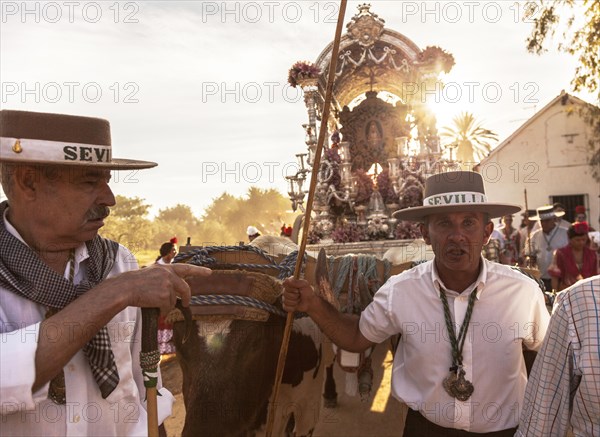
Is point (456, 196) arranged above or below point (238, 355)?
above

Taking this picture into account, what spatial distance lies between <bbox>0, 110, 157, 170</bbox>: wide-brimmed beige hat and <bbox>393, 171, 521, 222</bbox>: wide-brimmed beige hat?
1.91 metres

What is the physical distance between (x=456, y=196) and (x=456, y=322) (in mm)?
772

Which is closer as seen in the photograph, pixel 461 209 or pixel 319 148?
pixel 319 148

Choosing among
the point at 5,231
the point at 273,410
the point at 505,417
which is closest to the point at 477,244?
the point at 505,417

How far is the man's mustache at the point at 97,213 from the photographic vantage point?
190 cm

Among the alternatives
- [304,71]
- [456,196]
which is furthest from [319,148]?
[304,71]

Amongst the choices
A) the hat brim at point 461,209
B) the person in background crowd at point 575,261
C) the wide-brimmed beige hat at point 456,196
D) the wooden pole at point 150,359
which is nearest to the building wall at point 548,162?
the person in background crowd at point 575,261

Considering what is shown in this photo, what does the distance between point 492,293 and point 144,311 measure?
6.94 feet

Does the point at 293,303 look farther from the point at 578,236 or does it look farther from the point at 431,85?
the point at 431,85

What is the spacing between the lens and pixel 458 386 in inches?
109

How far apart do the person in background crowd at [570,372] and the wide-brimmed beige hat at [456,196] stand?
38.1 inches

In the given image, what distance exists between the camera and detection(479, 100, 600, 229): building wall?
85.6 ft

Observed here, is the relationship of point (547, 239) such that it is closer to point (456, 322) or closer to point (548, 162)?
point (456, 322)

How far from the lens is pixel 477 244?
2.97 metres
